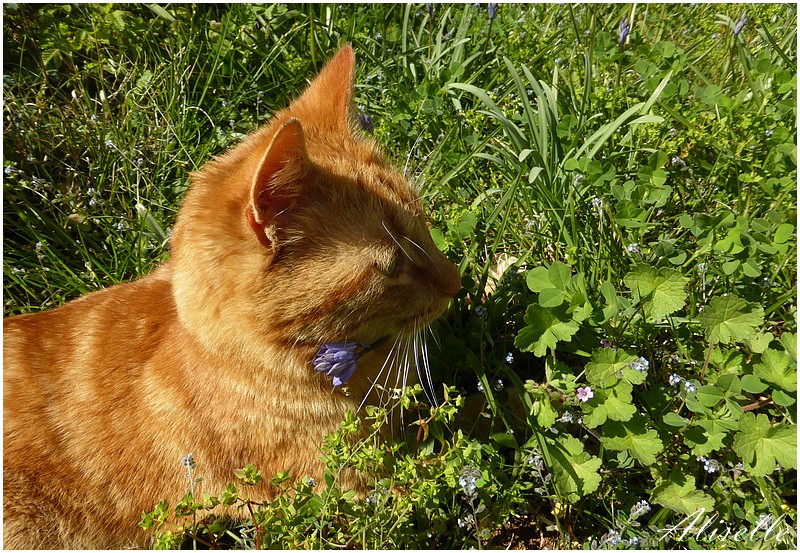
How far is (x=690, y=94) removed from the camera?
3.31 m

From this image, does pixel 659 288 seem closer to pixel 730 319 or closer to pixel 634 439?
pixel 730 319

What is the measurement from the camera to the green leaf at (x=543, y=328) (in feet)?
7.07

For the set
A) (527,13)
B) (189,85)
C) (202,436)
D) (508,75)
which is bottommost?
(202,436)

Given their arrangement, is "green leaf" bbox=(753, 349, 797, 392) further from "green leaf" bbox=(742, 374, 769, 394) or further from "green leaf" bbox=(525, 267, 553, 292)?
"green leaf" bbox=(525, 267, 553, 292)

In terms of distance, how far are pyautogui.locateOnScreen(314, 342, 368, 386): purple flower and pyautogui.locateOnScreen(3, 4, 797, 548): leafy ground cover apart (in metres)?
0.22

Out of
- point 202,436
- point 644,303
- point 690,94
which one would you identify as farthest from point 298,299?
point 690,94

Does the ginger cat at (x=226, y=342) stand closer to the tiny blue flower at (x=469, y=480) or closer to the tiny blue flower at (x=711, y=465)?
the tiny blue flower at (x=469, y=480)

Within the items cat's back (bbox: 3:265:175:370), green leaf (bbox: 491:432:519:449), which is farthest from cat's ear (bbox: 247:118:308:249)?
green leaf (bbox: 491:432:519:449)

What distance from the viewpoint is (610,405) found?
2041 mm

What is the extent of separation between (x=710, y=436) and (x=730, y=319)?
382 mm

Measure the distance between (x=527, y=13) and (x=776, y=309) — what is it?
2293mm

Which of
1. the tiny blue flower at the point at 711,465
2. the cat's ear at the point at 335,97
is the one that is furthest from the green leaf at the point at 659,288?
the cat's ear at the point at 335,97

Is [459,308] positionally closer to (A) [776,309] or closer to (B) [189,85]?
(A) [776,309]

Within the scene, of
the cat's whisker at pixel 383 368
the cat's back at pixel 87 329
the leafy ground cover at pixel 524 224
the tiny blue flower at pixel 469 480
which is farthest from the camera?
the cat's back at pixel 87 329
